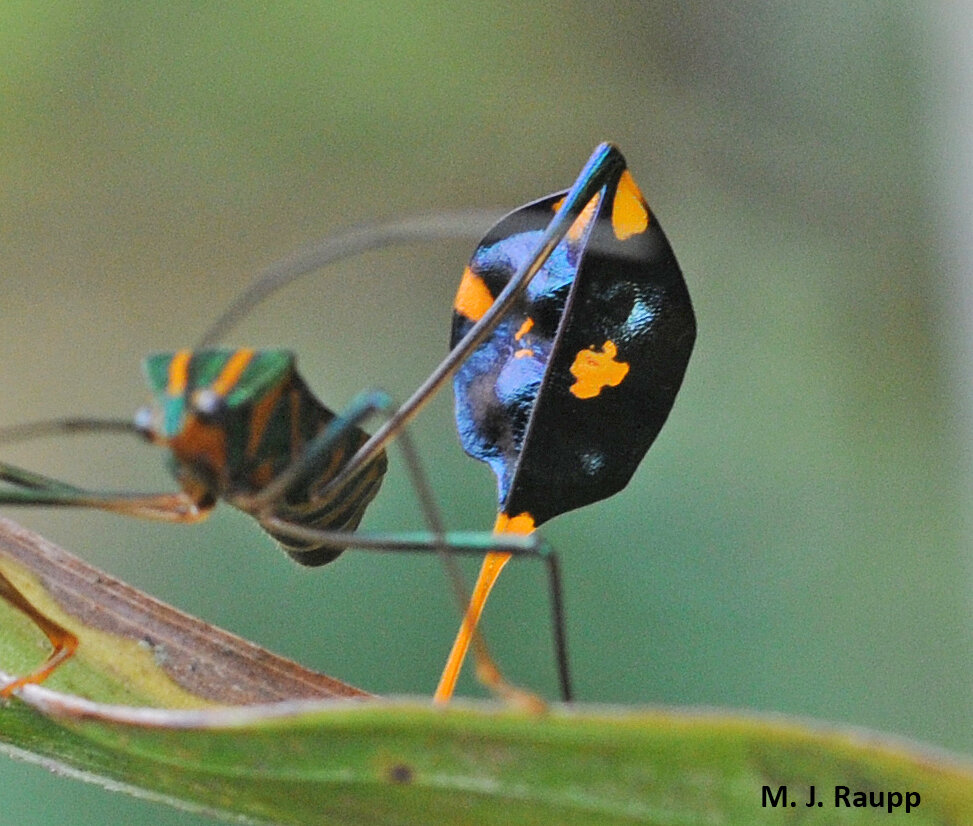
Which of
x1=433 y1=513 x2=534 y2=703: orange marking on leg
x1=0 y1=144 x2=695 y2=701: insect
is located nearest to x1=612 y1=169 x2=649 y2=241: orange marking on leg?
x1=0 y1=144 x2=695 y2=701: insect

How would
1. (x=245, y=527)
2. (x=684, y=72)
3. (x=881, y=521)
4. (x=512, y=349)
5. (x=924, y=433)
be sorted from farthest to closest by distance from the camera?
(x=684, y=72), (x=924, y=433), (x=881, y=521), (x=245, y=527), (x=512, y=349)

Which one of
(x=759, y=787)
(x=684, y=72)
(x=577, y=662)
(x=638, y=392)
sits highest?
(x=684, y=72)

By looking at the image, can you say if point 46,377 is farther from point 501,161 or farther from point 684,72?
point 684,72

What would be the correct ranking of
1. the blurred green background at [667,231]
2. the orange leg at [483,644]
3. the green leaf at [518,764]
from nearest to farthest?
the green leaf at [518,764], the orange leg at [483,644], the blurred green background at [667,231]

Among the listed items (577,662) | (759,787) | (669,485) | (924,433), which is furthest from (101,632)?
(924,433)

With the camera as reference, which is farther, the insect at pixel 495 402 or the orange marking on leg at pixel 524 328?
the orange marking on leg at pixel 524 328

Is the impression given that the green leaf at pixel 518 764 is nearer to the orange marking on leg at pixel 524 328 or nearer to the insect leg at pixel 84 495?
the insect leg at pixel 84 495

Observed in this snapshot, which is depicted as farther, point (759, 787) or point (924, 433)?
point (924, 433)

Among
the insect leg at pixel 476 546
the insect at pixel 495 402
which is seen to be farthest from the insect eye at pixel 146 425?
the insect leg at pixel 476 546
